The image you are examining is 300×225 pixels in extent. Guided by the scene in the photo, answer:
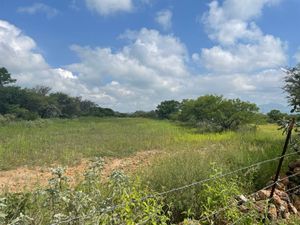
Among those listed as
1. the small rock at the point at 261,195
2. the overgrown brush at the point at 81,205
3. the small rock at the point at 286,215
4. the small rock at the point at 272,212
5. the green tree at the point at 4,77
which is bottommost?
the small rock at the point at 286,215

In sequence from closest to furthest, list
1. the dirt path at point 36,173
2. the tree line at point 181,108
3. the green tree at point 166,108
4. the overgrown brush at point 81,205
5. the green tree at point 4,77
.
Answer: the overgrown brush at point 81,205 < the dirt path at point 36,173 < the tree line at point 181,108 < the green tree at point 4,77 < the green tree at point 166,108

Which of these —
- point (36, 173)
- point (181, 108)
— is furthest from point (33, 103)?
point (36, 173)

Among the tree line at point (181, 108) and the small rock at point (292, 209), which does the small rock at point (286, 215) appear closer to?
the small rock at point (292, 209)

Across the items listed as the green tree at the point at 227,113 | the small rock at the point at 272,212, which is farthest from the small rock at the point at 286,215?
the green tree at the point at 227,113

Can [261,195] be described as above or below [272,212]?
above

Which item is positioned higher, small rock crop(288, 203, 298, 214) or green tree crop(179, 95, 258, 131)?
green tree crop(179, 95, 258, 131)

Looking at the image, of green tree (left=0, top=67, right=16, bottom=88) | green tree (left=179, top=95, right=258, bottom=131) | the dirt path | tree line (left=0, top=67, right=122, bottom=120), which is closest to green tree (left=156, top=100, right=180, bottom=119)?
tree line (left=0, top=67, right=122, bottom=120)

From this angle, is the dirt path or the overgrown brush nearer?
the overgrown brush

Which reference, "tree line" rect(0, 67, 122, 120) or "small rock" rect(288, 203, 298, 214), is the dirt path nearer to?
"small rock" rect(288, 203, 298, 214)

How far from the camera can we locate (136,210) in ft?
11.1

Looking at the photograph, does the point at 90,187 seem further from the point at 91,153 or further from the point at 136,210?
the point at 91,153

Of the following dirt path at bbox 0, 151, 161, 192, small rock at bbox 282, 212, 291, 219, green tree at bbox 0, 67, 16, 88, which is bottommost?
dirt path at bbox 0, 151, 161, 192

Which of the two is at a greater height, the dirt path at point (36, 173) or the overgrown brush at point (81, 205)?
the overgrown brush at point (81, 205)

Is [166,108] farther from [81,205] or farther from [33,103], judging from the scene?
[81,205]
